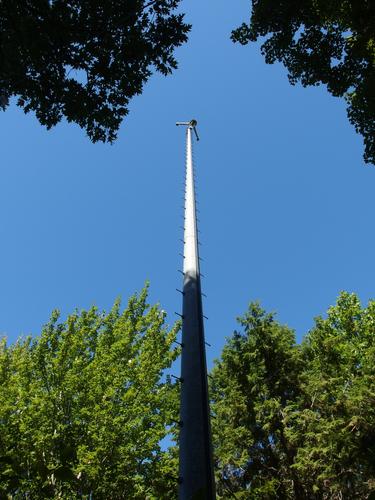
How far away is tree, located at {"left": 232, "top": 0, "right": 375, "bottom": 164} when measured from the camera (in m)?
8.73

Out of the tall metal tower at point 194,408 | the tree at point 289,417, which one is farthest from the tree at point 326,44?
the tree at point 289,417

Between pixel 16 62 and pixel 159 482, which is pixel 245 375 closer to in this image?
pixel 159 482

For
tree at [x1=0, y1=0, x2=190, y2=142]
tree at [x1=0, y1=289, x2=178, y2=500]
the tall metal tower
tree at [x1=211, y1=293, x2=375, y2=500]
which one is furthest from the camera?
tree at [x1=211, y1=293, x2=375, y2=500]

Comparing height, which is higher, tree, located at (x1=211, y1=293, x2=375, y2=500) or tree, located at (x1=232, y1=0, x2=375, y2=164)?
tree, located at (x1=232, y1=0, x2=375, y2=164)

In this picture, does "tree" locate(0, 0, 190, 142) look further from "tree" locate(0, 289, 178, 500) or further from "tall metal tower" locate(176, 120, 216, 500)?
"tree" locate(0, 289, 178, 500)

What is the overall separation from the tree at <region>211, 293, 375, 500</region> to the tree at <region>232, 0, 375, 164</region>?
991 centimetres

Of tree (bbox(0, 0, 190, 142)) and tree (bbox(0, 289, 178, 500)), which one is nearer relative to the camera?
tree (bbox(0, 0, 190, 142))

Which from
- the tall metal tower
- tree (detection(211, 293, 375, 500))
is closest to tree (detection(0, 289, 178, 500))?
tree (detection(211, 293, 375, 500))

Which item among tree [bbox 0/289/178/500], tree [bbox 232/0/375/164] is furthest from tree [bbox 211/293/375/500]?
tree [bbox 232/0/375/164]

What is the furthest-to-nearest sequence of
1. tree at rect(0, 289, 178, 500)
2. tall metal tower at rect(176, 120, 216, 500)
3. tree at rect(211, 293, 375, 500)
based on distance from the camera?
1. tree at rect(211, 293, 375, 500)
2. tree at rect(0, 289, 178, 500)
3. tall metal tower at rect(176, 120, 216, 500)

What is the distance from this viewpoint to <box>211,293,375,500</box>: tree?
43.8 ft

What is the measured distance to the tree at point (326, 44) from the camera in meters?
8.73

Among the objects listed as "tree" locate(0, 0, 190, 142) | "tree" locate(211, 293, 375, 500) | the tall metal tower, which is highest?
"tree" locate(0, 0, 190, 142)

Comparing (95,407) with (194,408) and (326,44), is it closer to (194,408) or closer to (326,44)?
(194,408)
